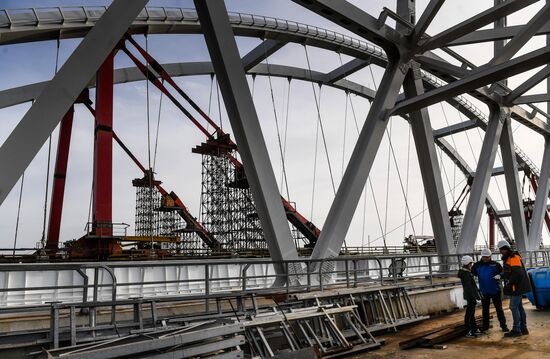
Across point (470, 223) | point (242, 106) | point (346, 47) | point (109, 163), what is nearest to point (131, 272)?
point (242, 106)

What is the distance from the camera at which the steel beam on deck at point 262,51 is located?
23.1 meters

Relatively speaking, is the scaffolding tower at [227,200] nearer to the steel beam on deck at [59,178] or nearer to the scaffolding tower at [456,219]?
the steel beam on deck at [59,178]

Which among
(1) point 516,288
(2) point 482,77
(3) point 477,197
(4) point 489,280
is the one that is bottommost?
(1) point 516,288

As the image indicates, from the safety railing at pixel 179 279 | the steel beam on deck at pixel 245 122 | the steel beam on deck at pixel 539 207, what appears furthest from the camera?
the steel beam on deck at pixel 539 207

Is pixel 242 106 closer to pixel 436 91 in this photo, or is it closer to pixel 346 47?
pixel 436 91

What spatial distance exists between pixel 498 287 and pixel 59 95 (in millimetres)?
8623

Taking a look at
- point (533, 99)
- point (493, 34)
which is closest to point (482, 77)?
point (493, 34)

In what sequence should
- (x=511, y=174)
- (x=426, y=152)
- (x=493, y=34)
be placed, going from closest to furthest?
(x=426, y=152)
(x=493, y=34)
(x=511, y=174)

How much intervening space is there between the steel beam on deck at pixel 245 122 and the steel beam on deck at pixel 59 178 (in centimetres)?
1698

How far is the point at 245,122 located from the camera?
32.7 ft

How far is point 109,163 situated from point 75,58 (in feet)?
44.4

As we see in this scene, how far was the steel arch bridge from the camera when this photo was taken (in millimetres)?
7938

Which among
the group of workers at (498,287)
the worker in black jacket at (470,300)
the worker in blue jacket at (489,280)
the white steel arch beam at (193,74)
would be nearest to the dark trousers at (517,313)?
the group of workers at (498,287)

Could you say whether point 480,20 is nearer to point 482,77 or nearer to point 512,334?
point 482,77
